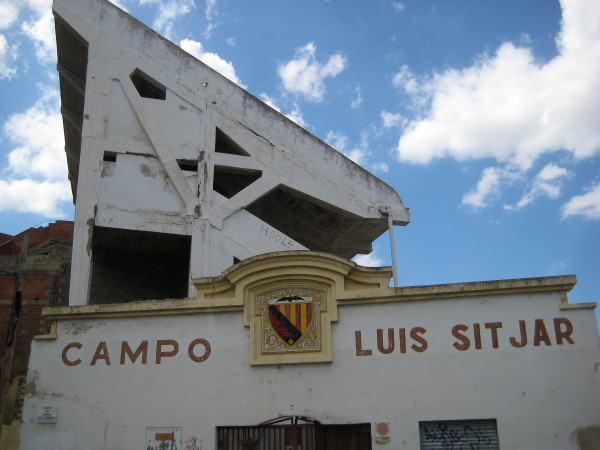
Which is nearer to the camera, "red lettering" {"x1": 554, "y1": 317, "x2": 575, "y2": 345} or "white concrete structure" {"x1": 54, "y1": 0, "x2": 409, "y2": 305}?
"red lettering" {"x1": 554, "y1": 317, "x2": 575, "y2": 345}

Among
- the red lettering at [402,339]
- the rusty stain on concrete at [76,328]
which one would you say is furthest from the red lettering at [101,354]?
the red lettering at [402,339]

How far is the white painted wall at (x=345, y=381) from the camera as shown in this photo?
12.0m

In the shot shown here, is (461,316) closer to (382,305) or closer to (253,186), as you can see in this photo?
(382,305)

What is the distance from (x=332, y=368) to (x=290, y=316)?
130 centimetres

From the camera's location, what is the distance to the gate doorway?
1241 cm

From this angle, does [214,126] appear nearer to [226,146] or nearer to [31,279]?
[226,146]

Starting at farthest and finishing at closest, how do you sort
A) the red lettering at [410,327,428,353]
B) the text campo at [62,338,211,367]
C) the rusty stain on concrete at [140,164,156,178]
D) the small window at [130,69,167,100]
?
the small window at [130,69,167,100] < the rusty stain on concrete at [140,164,156,178] < the text campo at [62,338,211,367] < the red lettering at [410,327,428,353]

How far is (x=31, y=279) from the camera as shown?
2062cm

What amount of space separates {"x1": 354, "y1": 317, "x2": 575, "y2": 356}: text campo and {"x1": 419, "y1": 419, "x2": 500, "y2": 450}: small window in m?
1.33

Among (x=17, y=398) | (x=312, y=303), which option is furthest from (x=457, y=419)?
(x=17, y=398)

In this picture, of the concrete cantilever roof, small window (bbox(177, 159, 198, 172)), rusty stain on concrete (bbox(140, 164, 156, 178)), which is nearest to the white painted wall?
rusty stain on concrete (bbox(140, 164, 156, 178))

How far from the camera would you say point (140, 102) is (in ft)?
63.9

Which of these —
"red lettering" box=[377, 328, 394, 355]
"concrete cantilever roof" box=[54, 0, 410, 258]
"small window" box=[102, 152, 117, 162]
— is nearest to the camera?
"red lettering" box=[377, 328, 394, 355]

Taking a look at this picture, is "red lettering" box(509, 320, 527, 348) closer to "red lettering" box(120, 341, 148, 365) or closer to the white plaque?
"red lettering" box(120, 341, 148, 365)
